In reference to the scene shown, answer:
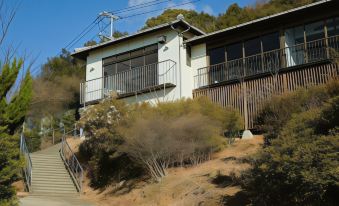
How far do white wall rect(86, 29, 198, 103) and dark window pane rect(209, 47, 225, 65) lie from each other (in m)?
1.33

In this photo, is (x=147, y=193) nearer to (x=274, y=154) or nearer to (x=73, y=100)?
(x=274, y=154)

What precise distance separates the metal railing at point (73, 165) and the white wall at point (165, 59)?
144 inches

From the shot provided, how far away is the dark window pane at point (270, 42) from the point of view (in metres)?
21.4

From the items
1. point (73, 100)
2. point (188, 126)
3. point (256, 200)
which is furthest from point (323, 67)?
point (73, 100)

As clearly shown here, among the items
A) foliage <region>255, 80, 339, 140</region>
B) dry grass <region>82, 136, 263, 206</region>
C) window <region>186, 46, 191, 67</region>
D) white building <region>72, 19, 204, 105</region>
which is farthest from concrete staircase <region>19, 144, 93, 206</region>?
window <region>186, 46, 191, 67</region>

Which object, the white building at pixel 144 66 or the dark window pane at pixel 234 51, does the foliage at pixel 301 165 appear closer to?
the dark window pane at pixel 234 51

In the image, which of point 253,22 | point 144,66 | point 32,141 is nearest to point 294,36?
point 253,22

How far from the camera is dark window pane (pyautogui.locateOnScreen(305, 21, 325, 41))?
20.1m

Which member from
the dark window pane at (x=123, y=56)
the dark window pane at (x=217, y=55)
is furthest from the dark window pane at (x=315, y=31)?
the dark window pane at (x=123, y=56)

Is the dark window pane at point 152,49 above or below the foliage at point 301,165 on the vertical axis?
above

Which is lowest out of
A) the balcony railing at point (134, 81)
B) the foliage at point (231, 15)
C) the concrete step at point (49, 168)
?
the concrete step at point (49, 168)

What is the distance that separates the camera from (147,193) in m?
15.7

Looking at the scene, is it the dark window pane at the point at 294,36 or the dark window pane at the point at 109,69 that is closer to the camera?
the dark window pane at the point at 294,36

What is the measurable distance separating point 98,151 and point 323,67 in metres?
10.7
